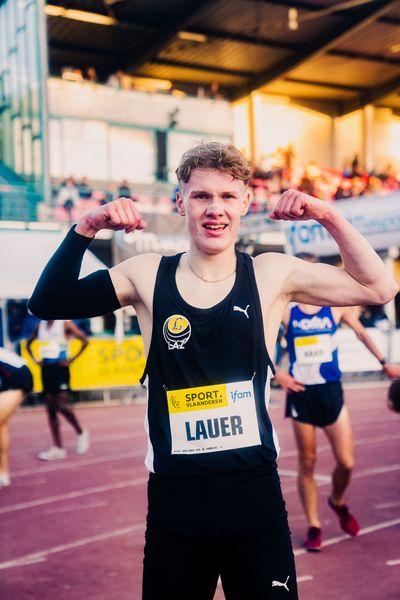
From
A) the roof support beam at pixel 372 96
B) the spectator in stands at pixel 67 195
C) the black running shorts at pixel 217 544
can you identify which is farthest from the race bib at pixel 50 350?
the roof support beam at pixel 372 96

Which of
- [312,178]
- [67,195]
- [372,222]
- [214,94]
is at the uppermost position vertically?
[214,94]

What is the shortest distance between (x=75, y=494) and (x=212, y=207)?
17.3 feet

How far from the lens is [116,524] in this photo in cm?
588

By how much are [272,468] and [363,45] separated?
92.4ft

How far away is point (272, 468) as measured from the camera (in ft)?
7.97

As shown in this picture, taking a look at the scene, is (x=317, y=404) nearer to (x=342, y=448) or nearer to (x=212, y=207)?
(x=342, y=448)

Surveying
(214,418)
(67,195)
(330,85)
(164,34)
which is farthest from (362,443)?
(330,85)

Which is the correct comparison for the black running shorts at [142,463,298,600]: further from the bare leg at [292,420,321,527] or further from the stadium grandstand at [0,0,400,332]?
the stadium grandstand at [0,0,400,332]

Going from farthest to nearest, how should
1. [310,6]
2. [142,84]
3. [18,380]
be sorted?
[142,84]
[310,6]
[18,380]

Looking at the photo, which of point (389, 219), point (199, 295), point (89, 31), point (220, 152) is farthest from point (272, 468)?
point (89, 31)

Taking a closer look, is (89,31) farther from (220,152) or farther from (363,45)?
(220,152)

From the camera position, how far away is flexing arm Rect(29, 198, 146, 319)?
2.39 meters

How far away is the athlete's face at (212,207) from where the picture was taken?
2.38 metres

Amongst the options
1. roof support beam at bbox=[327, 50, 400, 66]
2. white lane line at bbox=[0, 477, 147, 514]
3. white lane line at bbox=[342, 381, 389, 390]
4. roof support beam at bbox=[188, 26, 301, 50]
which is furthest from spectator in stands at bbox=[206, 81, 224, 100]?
white lane line at bbox=[0, 477, 147, 514]
